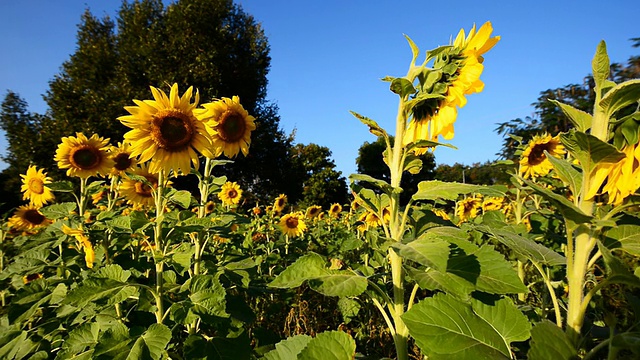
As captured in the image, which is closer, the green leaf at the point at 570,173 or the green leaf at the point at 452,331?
the green leaf at the point at 452,331

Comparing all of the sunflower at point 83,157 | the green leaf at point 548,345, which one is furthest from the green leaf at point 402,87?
the sunflower at point 83,157

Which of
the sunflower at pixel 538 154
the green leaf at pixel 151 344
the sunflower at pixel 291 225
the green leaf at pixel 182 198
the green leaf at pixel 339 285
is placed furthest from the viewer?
the sunflower at pixel 291 225

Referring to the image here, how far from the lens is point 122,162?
304 cm

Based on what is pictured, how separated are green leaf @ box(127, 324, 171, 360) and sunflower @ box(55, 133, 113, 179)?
6.76 feet

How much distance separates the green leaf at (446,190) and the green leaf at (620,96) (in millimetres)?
367

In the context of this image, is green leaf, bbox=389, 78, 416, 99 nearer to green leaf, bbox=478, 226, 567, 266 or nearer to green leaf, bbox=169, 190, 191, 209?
green leaf, bbox=478, 226, 567, 266

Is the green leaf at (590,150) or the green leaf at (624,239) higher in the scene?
the green leaf at (590,150)

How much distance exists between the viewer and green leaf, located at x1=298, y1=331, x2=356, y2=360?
3.04 feet

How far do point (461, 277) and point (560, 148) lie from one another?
2.97 meters

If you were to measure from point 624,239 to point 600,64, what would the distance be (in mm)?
481

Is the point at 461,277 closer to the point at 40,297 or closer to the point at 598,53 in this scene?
the point at 598,53

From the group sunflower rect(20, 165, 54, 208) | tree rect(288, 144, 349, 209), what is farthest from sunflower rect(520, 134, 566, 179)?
tree rect(288, 144, 349, 209)

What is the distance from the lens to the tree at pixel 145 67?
1560cm

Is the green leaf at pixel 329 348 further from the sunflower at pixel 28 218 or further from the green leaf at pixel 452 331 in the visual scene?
the sunflower at pixel 28 218
